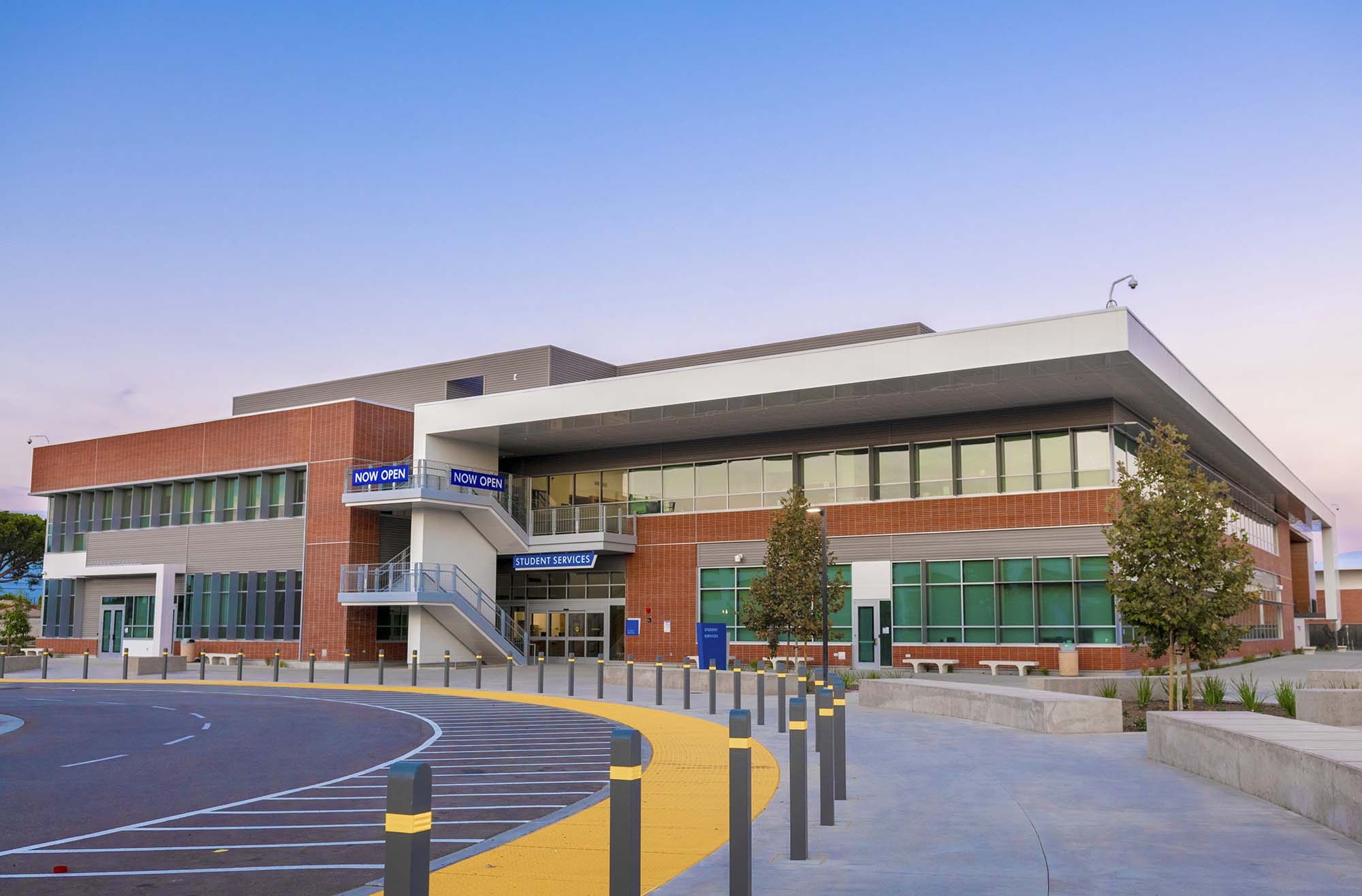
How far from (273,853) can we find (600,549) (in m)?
32.4

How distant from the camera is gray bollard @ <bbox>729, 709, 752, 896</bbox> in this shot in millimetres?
6488

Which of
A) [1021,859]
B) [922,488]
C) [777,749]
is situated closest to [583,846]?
[1021,859]

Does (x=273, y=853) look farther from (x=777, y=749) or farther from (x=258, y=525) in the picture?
(x=258, y=525)

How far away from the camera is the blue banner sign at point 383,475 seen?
127 feet

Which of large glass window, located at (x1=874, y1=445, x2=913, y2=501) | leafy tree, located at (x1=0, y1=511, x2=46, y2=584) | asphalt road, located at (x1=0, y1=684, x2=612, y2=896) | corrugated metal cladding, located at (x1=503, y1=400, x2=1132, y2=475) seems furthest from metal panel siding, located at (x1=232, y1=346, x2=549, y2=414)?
leafy tree, located at (x1=0, y1=511, x2=46, y2=584)

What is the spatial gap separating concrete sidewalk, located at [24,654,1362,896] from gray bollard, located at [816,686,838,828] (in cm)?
13

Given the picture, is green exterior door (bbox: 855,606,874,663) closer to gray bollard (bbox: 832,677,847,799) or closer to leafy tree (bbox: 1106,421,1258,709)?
leafy tree (bbox: 1106,421,1258,709)

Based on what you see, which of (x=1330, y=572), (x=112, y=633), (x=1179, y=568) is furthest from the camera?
(x=1330, y=572)

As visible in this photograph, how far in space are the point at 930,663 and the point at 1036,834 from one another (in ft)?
88.6

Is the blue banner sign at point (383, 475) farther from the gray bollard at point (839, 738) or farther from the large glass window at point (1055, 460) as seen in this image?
the gray bollard at point (839, 738)

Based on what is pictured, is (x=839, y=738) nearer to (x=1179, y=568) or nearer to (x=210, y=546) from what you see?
(x=1179, y=568)

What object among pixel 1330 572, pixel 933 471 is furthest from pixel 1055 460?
pixel 1330 572

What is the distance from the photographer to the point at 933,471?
36.2m

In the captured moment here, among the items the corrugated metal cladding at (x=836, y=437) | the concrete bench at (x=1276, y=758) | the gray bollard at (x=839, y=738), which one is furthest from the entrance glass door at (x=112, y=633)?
the concrete bench at (x=1276, y=758)
